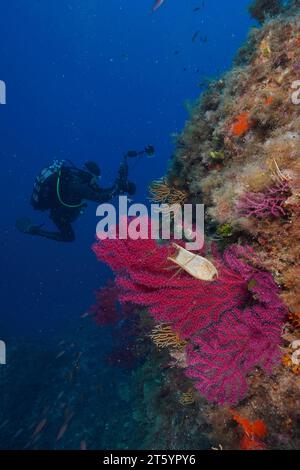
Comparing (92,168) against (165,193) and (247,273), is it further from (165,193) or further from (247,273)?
(247,273)

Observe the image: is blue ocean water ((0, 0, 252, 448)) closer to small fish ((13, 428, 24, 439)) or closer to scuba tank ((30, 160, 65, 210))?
small fish ((13, 428, 24, 439))

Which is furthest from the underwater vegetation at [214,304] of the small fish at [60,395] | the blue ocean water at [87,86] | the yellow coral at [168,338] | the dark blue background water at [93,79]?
the dark blue background water at [93,79]

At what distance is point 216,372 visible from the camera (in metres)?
2.92

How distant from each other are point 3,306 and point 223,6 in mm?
108924

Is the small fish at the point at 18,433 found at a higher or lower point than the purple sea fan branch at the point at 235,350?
lower

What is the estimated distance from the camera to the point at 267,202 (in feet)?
7.89

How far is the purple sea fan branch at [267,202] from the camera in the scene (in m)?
2.34

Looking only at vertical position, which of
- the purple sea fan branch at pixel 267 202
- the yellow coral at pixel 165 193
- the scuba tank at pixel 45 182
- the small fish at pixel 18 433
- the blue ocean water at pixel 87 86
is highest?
the blue ocean water at pixel 87 86

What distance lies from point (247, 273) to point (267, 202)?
638 mm

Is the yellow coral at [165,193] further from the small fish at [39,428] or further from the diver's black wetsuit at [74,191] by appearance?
the small fish at [39,428]

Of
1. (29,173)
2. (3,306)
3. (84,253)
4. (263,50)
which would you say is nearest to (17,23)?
(29,173)

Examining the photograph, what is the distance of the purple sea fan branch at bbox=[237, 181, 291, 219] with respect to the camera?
234cm

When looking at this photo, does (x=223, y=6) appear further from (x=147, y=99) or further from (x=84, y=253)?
(x=84, y=253)

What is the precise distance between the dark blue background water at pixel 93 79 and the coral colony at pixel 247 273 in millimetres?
68058
